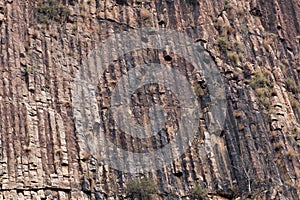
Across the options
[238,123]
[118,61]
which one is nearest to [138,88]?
[118,61]

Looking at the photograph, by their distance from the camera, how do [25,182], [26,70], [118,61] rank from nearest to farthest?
1. [25,182]
2. [26,70]
3. [118,61]

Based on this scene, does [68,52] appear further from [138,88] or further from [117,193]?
[117,193]

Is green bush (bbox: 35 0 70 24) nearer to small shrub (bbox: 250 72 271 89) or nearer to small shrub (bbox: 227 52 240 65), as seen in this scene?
small shrub (bbox: 227 52 240 65)

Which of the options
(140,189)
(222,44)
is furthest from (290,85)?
(140,189)

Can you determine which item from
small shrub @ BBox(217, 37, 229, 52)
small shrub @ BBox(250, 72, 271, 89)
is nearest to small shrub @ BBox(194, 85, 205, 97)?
small shrub @ BBox(250, 72, 271, 89)

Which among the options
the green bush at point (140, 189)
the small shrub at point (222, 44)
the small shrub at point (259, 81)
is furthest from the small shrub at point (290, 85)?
the green bush at point (140, 189)
